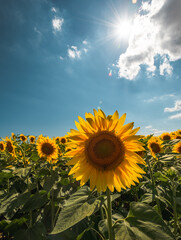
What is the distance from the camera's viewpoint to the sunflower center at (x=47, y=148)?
5586 millimetres

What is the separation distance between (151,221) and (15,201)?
103 inches

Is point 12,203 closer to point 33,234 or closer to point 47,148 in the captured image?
point 33,234

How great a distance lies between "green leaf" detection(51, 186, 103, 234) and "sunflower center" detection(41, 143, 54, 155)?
4.19 m

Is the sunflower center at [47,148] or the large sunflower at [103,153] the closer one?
the large sunflower at [103,153]

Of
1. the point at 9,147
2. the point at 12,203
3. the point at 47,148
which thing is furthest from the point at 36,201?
the point at 9,147

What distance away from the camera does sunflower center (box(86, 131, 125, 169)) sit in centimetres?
198

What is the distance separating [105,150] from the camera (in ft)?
6.50

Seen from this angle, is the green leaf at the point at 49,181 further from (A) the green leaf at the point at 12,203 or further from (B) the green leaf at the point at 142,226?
(B) the green leaf at the point at 142,226

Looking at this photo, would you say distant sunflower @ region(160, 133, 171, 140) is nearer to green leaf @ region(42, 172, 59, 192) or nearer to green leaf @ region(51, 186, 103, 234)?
green leaf @ region(42, 172, 59, 192)

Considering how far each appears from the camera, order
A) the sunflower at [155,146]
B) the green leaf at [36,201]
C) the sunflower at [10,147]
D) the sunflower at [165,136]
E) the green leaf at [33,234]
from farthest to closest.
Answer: the sunflower at [165,136]
the sunflower at [10,147]
the sunflower at [155,146]
the green leaf at [36,201]
the green leaf at [33,234]

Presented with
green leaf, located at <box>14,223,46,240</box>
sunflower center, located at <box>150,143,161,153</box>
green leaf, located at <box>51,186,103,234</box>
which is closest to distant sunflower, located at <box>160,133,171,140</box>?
sunflower center, located at <box>150,143,161,153</box>

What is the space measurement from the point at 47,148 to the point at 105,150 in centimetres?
417

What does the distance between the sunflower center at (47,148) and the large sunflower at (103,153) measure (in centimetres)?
389

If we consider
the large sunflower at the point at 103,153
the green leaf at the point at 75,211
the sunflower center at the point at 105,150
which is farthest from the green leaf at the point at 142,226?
the sunflower center at the point at 105,150
